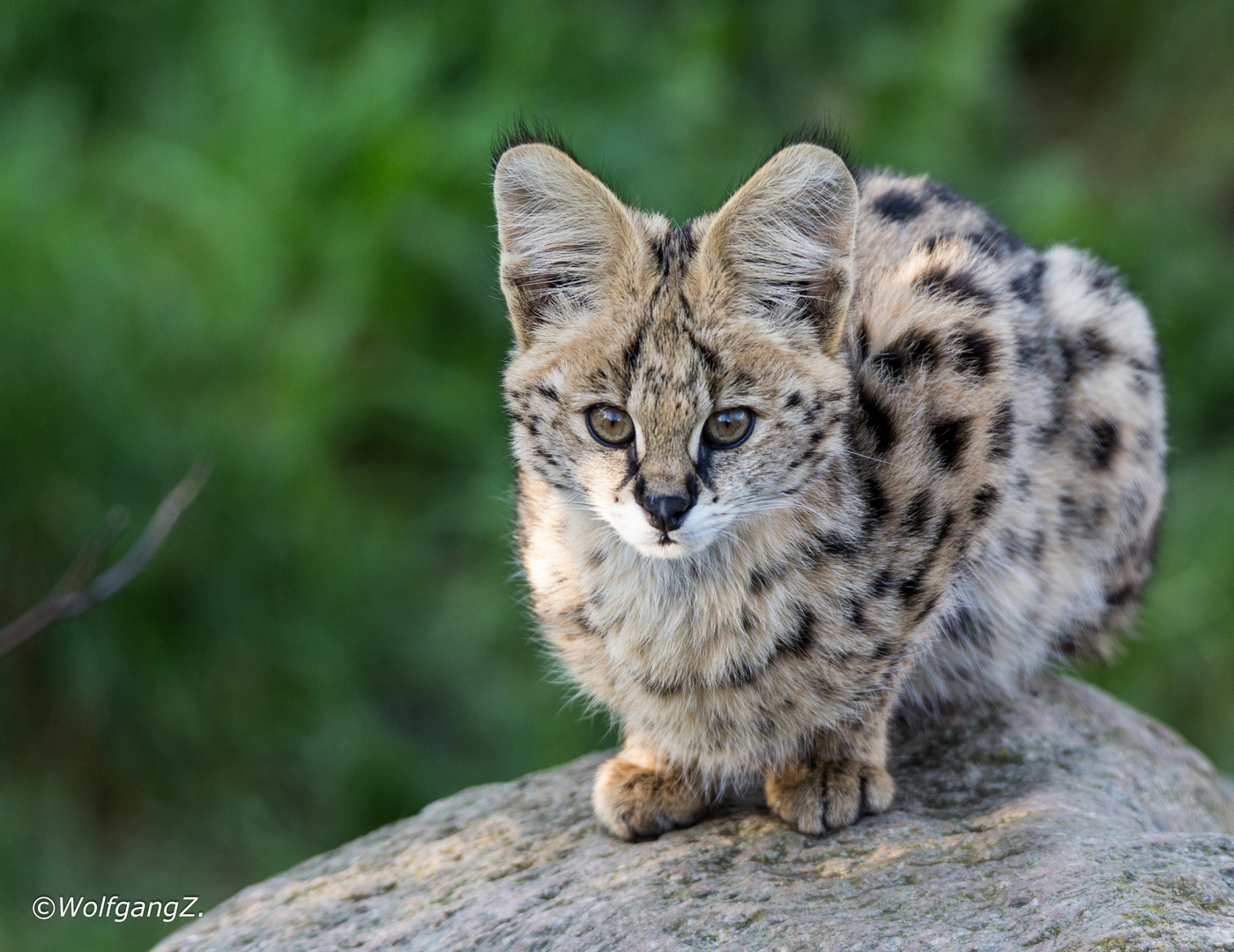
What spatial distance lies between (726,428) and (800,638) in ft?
1.85

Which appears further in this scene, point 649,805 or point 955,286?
point 955,286

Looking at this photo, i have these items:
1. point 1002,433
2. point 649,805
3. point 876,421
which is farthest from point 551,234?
point 649,805

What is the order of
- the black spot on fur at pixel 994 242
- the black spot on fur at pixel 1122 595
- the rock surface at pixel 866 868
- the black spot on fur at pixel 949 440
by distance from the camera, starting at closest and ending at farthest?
the rock surface at pixel 866 868 → the black spot on fur at pixel 949 440 → the black spot on fur at pixel 994 242 → the black spot on fur at pixel 1122 595

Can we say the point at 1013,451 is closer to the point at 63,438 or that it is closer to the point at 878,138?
the point at 63,438

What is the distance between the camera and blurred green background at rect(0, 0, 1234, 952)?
5.86 metres

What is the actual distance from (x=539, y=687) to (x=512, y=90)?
3552 mm

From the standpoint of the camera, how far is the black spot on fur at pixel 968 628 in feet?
12.5

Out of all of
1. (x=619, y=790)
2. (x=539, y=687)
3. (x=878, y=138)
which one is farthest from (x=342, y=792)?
(x=878, y=138)

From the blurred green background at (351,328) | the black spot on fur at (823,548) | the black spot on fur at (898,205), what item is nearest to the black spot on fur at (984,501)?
the black spot on fur at (823,548)

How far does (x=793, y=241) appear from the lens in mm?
3178

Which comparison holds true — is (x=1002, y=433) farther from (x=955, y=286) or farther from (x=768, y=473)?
(x=768, y=473)

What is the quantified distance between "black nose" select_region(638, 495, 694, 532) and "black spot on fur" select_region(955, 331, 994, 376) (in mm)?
1035

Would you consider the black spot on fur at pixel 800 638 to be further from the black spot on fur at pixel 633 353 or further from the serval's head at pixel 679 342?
the black spot on fur at pixel 633 353

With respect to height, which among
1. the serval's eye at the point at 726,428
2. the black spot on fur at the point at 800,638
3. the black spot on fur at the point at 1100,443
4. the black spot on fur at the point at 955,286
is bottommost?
the black spot on fur at the point at 800,638
